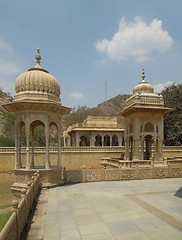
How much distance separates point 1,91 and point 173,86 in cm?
6367

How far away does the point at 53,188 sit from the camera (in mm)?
10055

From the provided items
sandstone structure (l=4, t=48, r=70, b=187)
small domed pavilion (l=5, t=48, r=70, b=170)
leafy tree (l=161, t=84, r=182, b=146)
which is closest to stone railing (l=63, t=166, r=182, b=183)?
sandstone structure (l=4, t=48, r=70, b=187)

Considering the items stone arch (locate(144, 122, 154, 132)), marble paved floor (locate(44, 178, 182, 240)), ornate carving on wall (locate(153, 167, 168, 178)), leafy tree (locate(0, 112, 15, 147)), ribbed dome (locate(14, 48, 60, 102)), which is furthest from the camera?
leafy tree (locate(0, 112, 15, 147))

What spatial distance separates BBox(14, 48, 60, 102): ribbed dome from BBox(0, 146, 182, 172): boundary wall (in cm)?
1094

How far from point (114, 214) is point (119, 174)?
635 cm

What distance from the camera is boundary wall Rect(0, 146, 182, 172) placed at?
1967cm

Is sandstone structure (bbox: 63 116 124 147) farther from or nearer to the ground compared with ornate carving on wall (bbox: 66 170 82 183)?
farther from the ground

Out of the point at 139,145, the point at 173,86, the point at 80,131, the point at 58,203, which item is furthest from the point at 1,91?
the point at 58,203

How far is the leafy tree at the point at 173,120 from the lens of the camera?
92.9 feet

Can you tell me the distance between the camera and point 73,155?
2155 centimetres

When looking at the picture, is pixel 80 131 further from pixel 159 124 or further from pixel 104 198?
pixel 104 198

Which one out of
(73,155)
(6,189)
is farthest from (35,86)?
(73,155)

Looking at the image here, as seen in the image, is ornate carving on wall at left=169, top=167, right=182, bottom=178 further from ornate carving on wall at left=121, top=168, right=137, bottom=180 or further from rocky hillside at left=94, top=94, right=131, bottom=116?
rocky hillside at left=94, top=94, right=131, bottom=116

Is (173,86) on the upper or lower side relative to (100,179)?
upper
